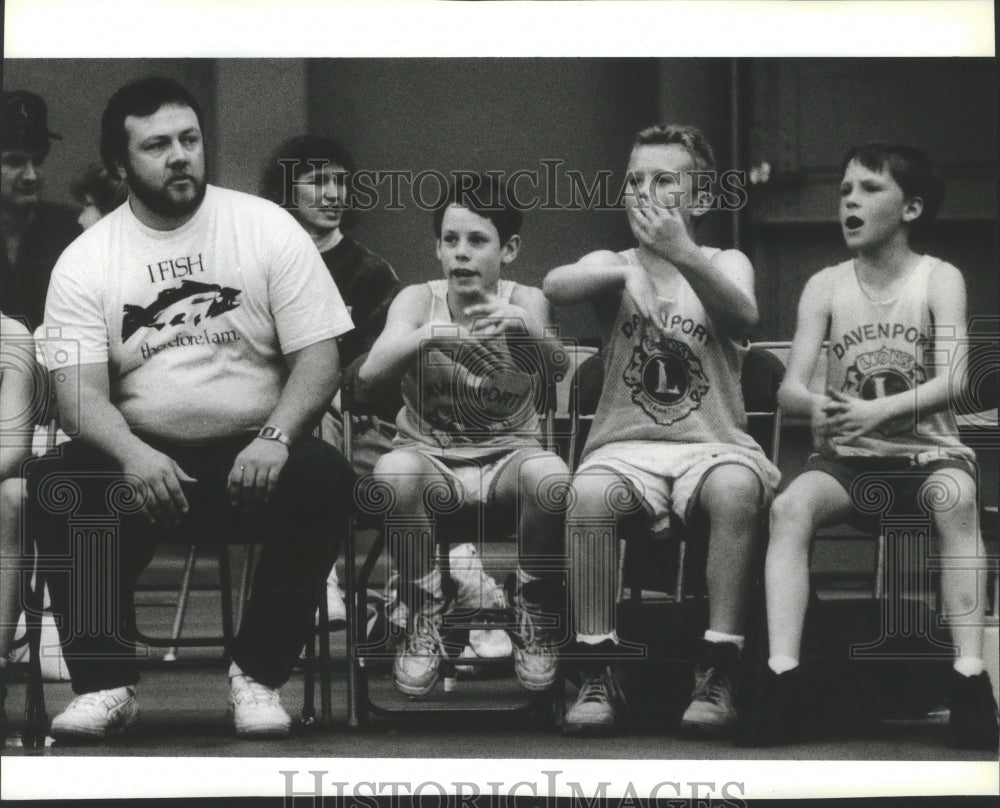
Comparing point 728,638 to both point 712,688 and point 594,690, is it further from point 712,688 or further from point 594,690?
point 594,690

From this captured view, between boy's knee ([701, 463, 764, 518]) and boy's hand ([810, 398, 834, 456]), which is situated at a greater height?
boy's hand ([810, 398, 834, 456])

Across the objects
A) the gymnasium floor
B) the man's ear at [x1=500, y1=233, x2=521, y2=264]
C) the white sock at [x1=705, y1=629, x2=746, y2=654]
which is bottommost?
the gymnasium floor

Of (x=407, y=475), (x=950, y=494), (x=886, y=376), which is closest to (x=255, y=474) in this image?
(x=407, y=475)

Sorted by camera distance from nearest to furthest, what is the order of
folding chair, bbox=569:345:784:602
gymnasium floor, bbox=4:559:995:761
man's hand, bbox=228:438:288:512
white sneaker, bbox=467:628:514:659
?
1. gymnasium floor, bbox=4:559:995:761
2. man's hand, bbox=228:438:288:512
3. folding chair, bbox=569:345:784:602
4. white sneaker, bbox=467:628:514:659

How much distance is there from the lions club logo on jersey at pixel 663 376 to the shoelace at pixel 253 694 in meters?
1.28

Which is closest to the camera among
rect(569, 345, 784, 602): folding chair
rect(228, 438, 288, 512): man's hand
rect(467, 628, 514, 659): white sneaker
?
rect(228, 438, 288, 512): man's hand

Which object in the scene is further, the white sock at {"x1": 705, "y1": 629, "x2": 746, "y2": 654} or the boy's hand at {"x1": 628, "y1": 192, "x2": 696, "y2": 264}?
the boy's hand at {"x1": 628, "y1": 192, "x2": 696, "y2": 264}

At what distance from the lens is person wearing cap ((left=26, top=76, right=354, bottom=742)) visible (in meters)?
4.25

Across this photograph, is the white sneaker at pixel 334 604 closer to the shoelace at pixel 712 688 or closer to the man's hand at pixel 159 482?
the man's hand at pixel 159 482

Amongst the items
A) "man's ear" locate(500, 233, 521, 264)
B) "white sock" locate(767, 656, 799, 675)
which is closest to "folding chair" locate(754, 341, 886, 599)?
"white sock" locate(767, 656, 799, 675)

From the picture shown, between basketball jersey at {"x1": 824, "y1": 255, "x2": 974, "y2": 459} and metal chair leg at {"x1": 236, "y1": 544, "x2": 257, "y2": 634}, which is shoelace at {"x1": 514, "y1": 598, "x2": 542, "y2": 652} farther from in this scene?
basketball jersey at {"x1": 824, "y1": 255, "x2": 974, "y2": 459}

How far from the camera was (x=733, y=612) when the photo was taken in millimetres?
4199

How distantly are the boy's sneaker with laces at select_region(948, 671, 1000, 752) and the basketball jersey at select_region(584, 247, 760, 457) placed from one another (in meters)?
0.87

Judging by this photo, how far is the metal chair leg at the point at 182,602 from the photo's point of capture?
14.2ft
